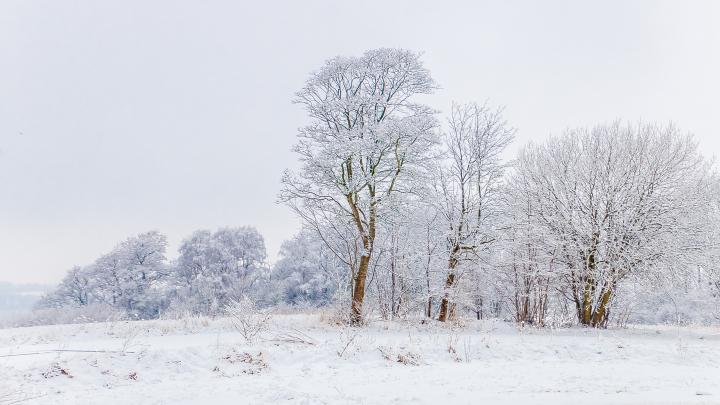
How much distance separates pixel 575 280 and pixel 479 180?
592 cm

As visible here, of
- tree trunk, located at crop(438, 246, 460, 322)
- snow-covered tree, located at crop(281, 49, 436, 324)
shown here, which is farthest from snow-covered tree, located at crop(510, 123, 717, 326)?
snow-covered tree, located at crop(281, 49, 436, 324)

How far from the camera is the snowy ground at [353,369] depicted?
27.3ft

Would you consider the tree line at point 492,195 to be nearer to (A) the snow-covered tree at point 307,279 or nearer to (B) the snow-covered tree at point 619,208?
(B) the snow-covered tree at point 619,208

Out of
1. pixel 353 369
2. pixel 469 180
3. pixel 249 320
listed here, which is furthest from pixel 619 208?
pixel 249 320

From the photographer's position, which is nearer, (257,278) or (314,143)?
(314,143)

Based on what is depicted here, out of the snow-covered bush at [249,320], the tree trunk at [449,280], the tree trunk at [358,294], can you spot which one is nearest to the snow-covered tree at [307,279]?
the tree trunk at [449,280]

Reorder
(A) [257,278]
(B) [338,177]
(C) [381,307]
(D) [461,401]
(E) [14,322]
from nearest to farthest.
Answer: (D) [461,401]
(B) [338,177]
(C) [381,307]
(E) [14,322]
(A) [257,278]

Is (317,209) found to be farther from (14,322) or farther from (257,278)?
(14,322)

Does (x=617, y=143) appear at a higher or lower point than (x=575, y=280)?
higher

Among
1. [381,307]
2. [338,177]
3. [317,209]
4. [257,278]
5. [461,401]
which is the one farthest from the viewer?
[257,278]

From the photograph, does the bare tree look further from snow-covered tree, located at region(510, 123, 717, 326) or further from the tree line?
snow-covered tree, located at region(510, 123, 717, 326)

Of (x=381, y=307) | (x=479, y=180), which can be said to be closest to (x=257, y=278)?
(x=381, y=307)

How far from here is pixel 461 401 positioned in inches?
313

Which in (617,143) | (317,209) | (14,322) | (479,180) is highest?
(617,143)
